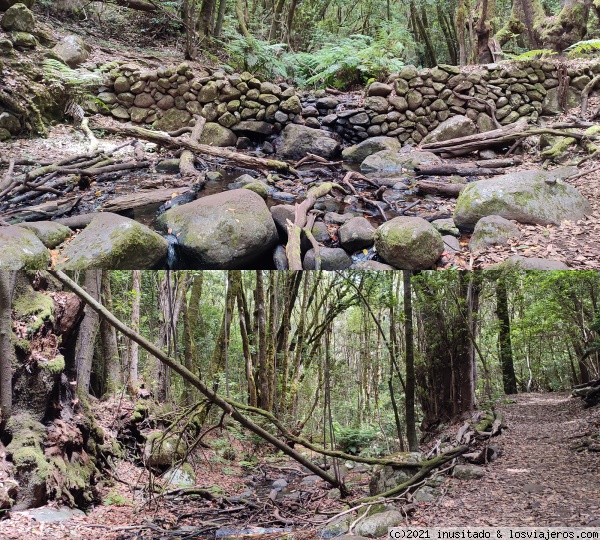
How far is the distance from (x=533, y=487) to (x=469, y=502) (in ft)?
1.54

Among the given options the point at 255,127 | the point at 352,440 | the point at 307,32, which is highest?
the point at 307,32

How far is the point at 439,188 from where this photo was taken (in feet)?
20.5

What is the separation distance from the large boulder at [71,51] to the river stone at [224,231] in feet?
21.6

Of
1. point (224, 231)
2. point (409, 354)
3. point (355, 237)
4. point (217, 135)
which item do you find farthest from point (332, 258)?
point (217, 135)

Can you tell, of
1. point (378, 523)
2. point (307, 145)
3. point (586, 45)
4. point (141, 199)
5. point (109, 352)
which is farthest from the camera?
point (307, 145)

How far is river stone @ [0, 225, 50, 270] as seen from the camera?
352 centimetres

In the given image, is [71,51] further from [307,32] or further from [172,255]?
[307,32]

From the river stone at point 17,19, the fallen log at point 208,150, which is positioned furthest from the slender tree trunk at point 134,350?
the river stone at point 17,19

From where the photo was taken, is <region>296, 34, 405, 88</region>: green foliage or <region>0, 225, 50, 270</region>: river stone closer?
<region>0, 225, 50, 270</region>: river stone

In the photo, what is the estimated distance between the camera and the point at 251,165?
7.48 meters

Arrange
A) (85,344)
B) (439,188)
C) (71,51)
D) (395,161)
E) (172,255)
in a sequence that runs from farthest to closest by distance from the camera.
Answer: (71,51)
(395,161)
(439,188)
(85,344)
(172,255)

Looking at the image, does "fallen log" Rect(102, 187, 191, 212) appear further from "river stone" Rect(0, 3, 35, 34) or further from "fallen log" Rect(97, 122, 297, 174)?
"river stone" Rect(0, 3, 35, 34)

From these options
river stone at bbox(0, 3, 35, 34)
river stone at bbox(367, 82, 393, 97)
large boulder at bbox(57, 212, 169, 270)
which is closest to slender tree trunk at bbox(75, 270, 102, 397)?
large boulder at bbox(57, 212, 169, 270)

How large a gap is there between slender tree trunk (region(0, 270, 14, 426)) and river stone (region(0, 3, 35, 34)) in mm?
7264
